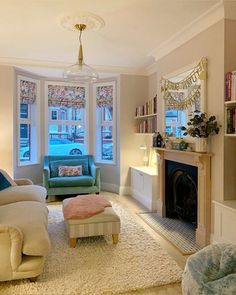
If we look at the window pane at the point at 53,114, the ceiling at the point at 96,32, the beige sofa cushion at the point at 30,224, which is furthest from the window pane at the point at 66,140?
the beige sofa cushion at the point at 30,224

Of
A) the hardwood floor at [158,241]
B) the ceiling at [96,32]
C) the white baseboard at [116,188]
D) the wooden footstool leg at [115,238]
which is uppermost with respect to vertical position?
the ceiling at [96,32]

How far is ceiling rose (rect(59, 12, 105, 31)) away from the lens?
3090 millimetres

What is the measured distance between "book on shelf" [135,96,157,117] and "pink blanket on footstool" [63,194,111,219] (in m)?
2.17

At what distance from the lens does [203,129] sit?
10.2 ft

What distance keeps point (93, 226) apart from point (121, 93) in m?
3.36

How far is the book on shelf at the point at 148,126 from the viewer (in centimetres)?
500

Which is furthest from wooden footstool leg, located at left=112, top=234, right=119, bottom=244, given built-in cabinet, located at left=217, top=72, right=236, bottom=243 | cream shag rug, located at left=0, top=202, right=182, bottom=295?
built-in cabinet, located at left=217, top=72, right=236, bottom=243

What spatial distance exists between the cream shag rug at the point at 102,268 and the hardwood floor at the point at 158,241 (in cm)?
6

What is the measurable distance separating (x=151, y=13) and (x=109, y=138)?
3.50 m

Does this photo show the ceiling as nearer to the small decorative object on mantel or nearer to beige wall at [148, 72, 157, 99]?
beige wall at [148, 72, 157, 99]

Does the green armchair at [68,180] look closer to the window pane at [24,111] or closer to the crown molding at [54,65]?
the window pane at [24,111]

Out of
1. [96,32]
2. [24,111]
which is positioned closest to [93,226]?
[96,32]

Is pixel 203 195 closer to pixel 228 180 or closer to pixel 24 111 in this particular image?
pixel 228 180

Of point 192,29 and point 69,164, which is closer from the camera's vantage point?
point 192,29
